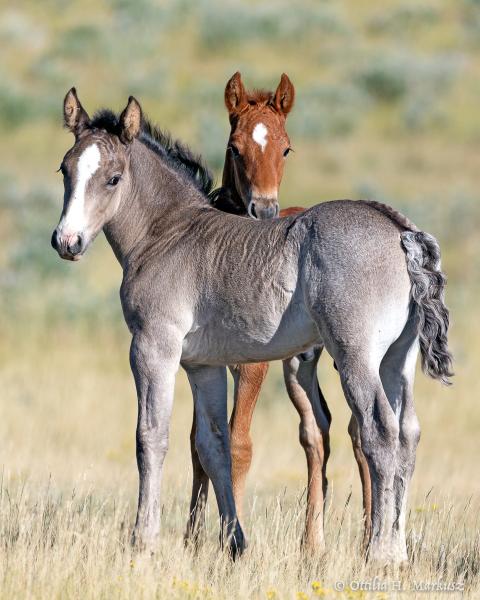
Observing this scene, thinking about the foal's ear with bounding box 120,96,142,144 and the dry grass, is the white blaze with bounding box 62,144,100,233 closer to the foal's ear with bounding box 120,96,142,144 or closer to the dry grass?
the foal's ear with bounding box 120,96,142,144

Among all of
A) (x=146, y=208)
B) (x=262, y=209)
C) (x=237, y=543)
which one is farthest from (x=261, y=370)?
(x=146, y=208)

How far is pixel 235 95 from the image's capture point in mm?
7629

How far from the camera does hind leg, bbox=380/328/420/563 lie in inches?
220

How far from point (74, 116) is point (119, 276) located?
414 inches

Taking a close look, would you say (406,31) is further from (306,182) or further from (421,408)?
(421,408)

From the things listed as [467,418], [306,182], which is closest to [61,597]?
[467,418]

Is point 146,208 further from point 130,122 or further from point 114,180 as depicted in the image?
point 130,122

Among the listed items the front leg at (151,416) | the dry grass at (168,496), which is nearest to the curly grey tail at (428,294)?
the dry grass at (168,496)

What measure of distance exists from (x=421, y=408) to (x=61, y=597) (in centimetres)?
774

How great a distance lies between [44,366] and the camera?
42.1ft

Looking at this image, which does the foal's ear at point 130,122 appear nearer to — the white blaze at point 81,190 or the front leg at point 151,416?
the white blaze at point 81,190

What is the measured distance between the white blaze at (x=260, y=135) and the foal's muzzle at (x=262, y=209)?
428 mm

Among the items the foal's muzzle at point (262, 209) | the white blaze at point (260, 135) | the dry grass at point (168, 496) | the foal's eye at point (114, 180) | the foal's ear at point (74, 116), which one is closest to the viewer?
the dry grass at point (168, 496)

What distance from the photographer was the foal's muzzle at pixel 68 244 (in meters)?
5.45
